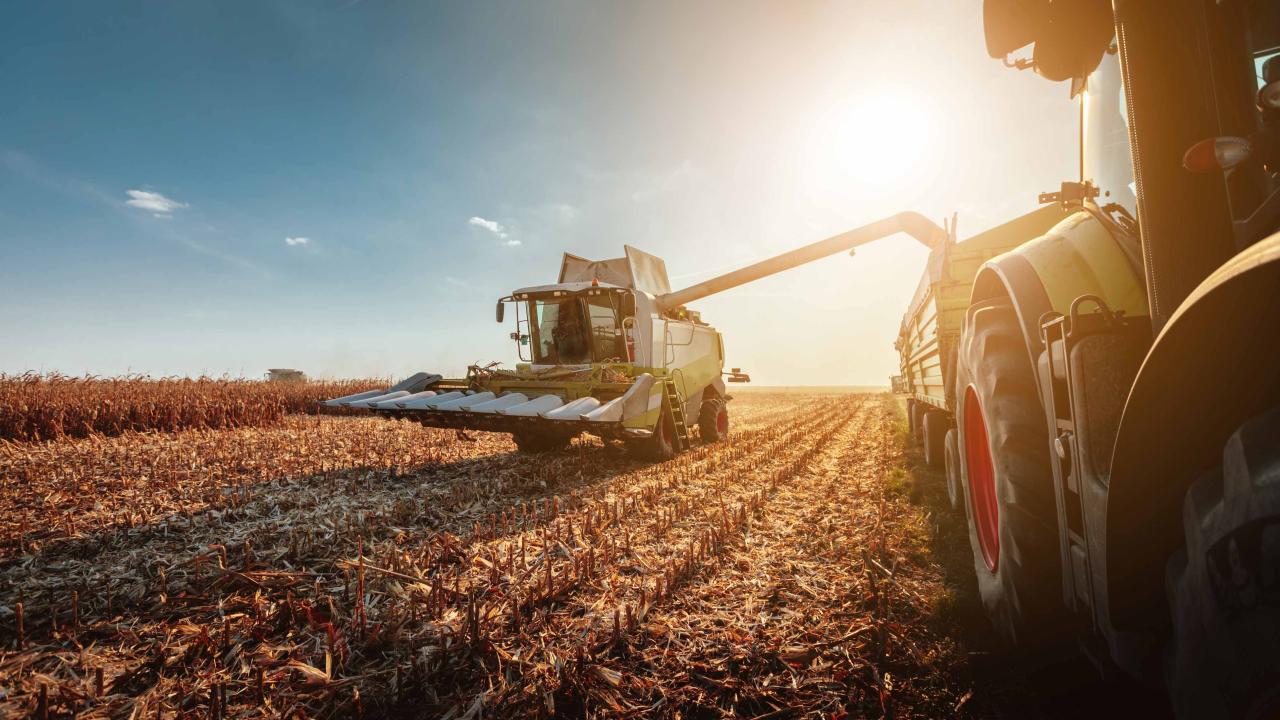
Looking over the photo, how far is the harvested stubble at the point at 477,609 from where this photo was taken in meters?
2.43

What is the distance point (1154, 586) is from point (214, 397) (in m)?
15.5

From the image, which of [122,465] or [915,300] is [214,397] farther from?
[915,300]

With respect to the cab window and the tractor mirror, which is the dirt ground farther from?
the cab window

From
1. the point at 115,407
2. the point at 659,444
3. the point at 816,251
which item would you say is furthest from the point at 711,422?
the point at 115,407

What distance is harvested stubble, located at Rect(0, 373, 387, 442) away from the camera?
869cm

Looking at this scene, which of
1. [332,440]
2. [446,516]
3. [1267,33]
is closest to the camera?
[1267,33]

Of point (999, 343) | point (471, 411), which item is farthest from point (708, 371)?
point (999, 343)

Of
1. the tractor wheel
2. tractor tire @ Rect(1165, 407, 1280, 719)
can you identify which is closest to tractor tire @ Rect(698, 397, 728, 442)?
the tractor wheel

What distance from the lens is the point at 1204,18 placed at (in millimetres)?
1440

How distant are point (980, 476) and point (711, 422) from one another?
805cm

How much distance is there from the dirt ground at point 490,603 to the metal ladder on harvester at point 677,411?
238 cm

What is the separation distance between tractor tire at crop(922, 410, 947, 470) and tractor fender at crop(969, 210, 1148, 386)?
5.42m

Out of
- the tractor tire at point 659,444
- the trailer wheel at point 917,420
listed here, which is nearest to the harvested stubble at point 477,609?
the tractor tire at point 659,444

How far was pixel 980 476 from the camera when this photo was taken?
2.97 metres
